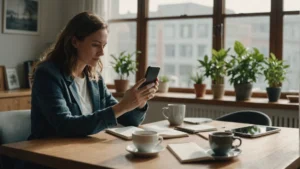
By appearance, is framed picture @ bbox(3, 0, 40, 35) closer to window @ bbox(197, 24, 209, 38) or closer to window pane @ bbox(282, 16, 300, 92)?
window @ bbox(197, 24, 209, 38)

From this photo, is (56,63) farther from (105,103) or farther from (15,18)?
(15,18)

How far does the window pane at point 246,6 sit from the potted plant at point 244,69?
0.42 m

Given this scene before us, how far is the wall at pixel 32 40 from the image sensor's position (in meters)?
3.89

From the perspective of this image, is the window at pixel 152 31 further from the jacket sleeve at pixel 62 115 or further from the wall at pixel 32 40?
the jacket sleeve at pixel 62 115

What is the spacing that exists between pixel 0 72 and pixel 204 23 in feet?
6.49

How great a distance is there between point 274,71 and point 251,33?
558 mm

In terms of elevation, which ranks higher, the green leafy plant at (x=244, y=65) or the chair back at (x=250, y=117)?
the green leafy plant at (x=244, y=65)

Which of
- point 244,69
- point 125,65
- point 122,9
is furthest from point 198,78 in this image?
point 122,9

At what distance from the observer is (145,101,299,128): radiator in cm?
312

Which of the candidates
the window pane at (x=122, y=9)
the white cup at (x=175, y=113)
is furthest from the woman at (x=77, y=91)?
the window pane at (x=122, y=9)

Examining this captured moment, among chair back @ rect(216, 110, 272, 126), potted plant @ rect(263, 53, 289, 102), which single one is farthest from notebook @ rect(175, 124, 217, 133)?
potted plant @ rect(263, 53, 289, 102)

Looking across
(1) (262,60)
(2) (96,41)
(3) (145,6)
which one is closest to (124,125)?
(2) (96,41)

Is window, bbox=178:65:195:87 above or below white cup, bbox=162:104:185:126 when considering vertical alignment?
above

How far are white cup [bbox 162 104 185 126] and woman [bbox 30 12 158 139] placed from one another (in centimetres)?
13
